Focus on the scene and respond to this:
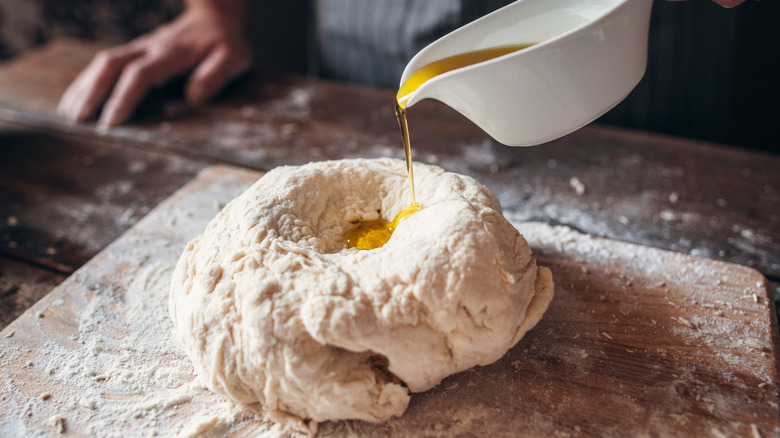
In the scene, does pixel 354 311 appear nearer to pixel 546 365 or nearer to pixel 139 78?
pixel 546 365

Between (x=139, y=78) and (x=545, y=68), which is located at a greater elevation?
(x=545, y=68)

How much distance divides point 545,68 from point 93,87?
2.07 meters

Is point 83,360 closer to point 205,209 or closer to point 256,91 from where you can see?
point 205,209

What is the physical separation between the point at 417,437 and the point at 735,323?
0.81 metres

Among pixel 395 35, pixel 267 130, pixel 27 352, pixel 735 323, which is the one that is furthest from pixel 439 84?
pixel 395 35

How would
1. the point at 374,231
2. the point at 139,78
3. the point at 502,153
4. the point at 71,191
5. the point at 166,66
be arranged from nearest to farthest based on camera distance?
1. the point at 374,231
2. the point at 71,191
3. the point at 502,153
4. the point at 139,78
5. the point at 166,66

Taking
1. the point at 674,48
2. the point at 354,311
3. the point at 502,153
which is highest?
the point at 354,311

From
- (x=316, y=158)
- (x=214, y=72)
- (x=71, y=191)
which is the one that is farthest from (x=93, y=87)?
(x=316, y=158)

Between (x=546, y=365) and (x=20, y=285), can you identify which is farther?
(x=20, y=285)

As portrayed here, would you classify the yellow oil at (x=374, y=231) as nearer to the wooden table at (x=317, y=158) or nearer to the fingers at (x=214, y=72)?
the wooden table at (x=317, y=158)

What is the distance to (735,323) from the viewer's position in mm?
1377

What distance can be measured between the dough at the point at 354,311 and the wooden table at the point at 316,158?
2.17ft

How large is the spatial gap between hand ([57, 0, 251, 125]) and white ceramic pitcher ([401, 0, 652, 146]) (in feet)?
5.20

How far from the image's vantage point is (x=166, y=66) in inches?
103
